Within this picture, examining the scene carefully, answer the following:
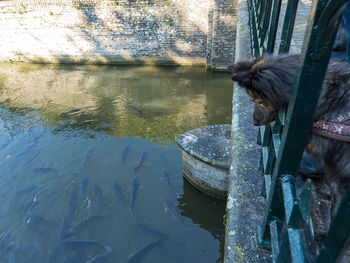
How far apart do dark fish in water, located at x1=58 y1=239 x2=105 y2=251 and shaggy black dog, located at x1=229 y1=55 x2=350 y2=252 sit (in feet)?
15.4

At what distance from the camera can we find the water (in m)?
5.10

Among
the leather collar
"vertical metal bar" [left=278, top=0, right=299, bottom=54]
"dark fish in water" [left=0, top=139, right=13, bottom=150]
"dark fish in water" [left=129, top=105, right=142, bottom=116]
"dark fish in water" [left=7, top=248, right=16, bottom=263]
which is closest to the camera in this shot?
the leather collar

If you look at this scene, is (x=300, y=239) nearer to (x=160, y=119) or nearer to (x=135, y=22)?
(x=160, y=119)

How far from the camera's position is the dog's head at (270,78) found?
4.64ft

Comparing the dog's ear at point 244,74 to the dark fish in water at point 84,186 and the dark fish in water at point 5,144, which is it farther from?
the dark fish in water at point 5,144

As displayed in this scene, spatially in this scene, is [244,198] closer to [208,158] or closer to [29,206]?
[208,158]

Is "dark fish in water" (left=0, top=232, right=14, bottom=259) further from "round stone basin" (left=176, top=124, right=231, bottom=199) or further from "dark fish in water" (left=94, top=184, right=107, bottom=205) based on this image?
"round stone basin" (left=176, top=124, right=231, bottom=199)

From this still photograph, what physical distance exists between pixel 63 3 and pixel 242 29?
10506 mm

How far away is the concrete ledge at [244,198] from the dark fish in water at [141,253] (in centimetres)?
281

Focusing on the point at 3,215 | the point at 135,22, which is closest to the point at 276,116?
the point at 3,215

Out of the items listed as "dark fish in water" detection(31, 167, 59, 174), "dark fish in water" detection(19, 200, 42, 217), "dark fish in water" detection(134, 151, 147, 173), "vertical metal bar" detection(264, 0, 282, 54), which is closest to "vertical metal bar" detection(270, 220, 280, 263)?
"vertical metal bar" detection(264, 0, 282, 54)

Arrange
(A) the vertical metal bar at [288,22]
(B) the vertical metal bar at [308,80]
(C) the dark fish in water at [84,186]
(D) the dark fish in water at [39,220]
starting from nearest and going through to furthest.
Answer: (B) the vertical metal bar at [308,80] < (A) the vertical metal bar at [288,22] < (D) the dark fish in water at [39,220] < (C) the dark fish in water at [84,186]

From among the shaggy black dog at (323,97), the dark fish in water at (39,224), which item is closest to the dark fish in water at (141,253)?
the dark fish in water at (39,224)

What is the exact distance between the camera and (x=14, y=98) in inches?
467
